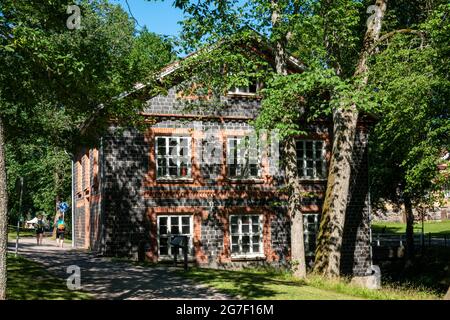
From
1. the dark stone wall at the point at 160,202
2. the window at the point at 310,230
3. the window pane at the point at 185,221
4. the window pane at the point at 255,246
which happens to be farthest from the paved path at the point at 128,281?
the window at the point at 310,230

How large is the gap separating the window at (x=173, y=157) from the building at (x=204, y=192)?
0.04m

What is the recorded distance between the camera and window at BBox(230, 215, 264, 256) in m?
23.3

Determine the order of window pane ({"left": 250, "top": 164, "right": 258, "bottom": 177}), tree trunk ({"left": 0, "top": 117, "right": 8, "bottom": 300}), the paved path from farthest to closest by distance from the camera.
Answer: window pane ({"left": 250, "top": 164, "right": 258, "bottom": 177}), the paved path, tree trunk ({"left": 0, "top": 117, "right": 8, "bottom": 300})

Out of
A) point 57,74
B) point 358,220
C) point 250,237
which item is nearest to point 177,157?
point 250,237

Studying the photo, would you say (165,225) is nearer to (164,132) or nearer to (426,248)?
(164,132)

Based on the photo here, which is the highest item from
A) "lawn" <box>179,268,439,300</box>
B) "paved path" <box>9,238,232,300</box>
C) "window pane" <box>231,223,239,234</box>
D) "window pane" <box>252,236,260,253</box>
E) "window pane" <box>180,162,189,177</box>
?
"window pane" <box>180,162,189,177</box>

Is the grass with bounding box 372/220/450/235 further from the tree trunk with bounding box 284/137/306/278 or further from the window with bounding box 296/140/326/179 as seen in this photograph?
the tree trunk with bounding box 284/137/306/278

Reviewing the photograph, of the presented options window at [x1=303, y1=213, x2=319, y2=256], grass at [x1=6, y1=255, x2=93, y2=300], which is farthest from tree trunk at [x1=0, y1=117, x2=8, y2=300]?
window at [x1=303, y1=213, x2=319, y2=256]

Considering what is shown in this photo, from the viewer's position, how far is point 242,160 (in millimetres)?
23781

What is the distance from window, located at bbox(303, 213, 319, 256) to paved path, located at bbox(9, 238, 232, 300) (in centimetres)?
793

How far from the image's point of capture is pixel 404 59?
69.5 ft

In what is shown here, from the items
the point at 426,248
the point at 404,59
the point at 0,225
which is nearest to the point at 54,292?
the point at 0,225

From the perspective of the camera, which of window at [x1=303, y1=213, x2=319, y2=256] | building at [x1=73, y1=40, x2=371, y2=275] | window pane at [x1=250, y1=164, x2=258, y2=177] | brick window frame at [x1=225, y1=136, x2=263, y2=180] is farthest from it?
window at [x1=303, y1=213, x2=319, y2=256]
